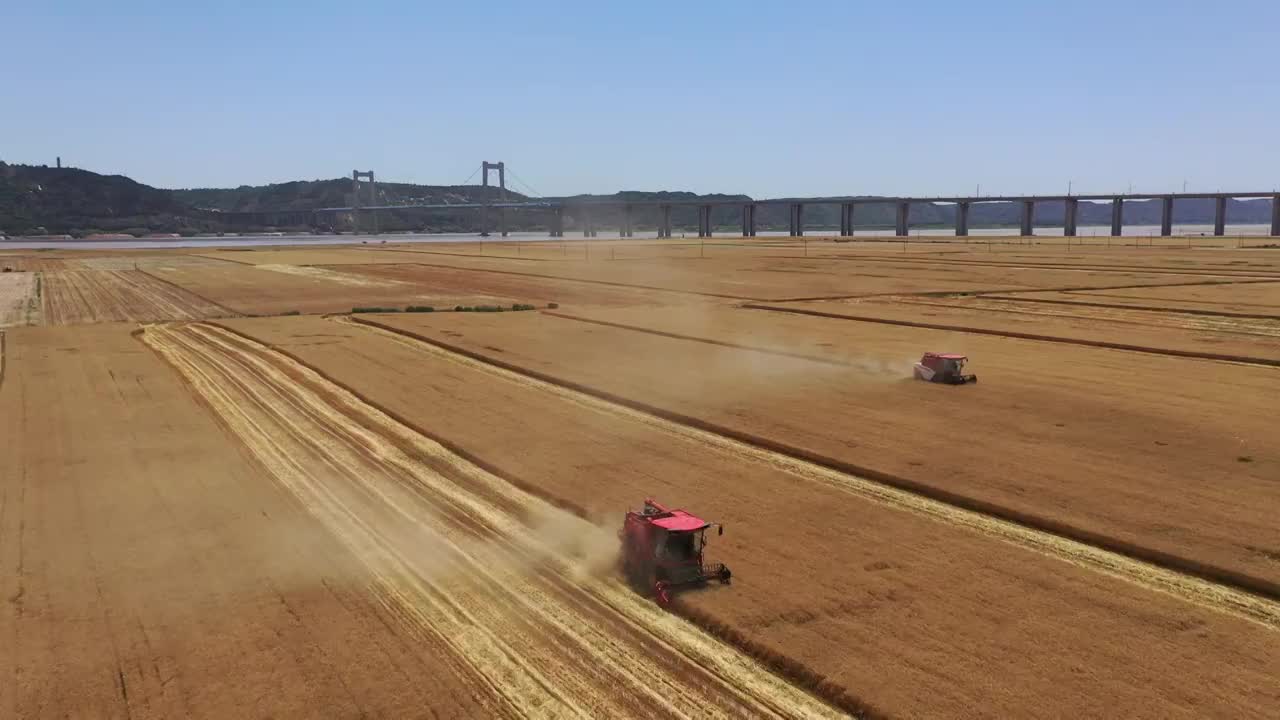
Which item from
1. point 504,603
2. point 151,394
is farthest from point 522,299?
point 504,603

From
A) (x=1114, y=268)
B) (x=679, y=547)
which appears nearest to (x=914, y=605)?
(x=679, y=547)

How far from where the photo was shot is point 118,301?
243ft

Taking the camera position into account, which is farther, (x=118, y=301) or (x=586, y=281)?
(x=586, y=281)

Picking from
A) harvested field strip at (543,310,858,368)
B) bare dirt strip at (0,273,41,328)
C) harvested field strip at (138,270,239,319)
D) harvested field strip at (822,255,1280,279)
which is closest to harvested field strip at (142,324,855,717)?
harvested field strip at (543,310,858,368)

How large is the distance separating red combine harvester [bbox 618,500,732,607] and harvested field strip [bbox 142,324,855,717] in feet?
1.43

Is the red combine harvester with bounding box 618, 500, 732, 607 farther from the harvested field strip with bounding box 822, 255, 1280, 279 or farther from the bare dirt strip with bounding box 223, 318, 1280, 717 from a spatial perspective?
the harvested field strip with bounding box 822, 255, 1280, 279

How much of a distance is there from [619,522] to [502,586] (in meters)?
3.82

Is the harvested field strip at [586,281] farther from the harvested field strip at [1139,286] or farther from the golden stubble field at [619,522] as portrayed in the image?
the golden stubble field at [619,522]

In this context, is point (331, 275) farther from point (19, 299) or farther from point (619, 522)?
point (619, 522)

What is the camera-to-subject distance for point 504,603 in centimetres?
1630

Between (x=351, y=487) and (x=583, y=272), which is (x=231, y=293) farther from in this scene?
(x=351, y=487)

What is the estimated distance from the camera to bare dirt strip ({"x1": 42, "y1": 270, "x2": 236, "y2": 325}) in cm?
6341

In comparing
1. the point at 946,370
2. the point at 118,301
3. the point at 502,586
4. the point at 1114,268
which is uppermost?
the point at 1114,268

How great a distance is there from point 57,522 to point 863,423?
19.4 m
